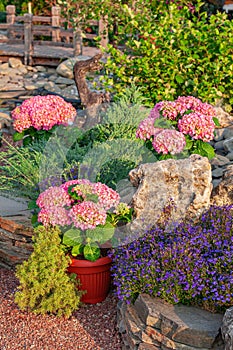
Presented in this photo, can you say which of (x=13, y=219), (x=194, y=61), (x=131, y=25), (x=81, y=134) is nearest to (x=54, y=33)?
(x=131, y=25)

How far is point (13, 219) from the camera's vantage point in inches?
187

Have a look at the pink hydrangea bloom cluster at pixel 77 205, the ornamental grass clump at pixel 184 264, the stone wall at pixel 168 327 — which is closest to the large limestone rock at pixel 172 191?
the ornamental grass clump at pixel 184 264

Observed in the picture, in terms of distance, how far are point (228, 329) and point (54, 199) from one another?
5.14ft

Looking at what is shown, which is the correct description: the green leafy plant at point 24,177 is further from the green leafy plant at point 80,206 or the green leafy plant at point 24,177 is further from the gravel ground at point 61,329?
the gravel ground at point 61,329

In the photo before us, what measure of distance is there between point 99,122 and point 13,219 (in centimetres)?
174

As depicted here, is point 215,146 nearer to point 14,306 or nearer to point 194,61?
point 194,61

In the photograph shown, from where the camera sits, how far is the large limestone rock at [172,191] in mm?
4121

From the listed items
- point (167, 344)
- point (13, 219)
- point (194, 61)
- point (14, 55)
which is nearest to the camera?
point (167, 344)

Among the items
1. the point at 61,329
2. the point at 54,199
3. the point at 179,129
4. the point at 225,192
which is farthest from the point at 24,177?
the point at 225,192

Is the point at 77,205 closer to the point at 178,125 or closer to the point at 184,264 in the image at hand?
the point at 184,264

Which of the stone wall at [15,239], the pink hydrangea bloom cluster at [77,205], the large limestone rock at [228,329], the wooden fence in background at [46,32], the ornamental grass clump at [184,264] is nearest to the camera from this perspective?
the large limestone rock at [228,329]

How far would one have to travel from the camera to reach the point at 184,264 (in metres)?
3.59

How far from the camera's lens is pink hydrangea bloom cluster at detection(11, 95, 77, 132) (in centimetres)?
508

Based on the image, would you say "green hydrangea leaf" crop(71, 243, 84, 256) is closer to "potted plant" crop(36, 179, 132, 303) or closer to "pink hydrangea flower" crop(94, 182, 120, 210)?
"potted plant" crop(36, 179, 132, 303)
